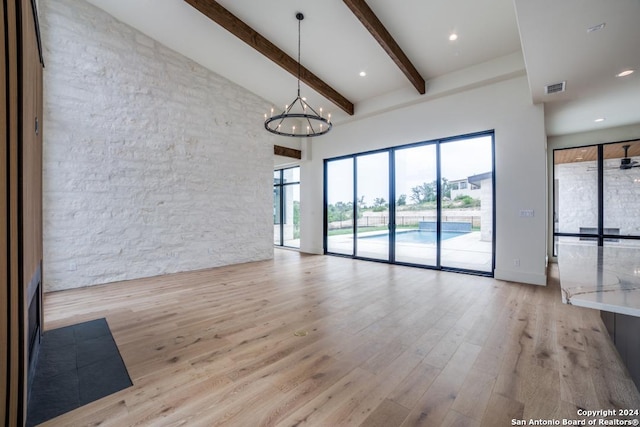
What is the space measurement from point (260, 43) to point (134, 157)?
3.10 m

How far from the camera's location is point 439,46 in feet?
14.7

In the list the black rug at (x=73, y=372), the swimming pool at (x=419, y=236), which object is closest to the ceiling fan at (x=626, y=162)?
the swimming pool at (x=419, y=236)

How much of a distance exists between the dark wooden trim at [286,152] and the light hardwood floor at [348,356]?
13.9 ft

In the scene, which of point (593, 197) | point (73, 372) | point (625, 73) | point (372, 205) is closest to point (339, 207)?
point (372, 205)

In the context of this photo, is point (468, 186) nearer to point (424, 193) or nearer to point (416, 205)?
point (424, 193)

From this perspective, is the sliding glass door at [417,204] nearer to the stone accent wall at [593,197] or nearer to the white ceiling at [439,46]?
the white ceiling at [439,46]

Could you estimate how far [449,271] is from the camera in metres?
5.36

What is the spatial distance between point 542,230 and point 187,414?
542 cm

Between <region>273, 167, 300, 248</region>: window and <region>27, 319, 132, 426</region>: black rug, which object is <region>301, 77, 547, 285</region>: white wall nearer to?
<region>273, 167, 300, 248</region>: window

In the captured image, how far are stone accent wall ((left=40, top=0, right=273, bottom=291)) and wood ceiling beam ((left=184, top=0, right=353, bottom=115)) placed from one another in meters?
1.64

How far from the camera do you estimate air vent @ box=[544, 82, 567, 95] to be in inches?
146

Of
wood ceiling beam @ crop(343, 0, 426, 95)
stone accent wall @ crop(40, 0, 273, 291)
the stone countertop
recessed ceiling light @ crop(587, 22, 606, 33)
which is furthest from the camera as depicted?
stone accent wall @ crop(40, 0, 273, 291)

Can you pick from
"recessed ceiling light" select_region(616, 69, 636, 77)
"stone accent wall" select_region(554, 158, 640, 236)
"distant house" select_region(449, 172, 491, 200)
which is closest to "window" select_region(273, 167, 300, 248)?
"distant house" select_region(449, 172, 491, 200)

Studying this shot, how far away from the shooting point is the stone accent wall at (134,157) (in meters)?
4.16
